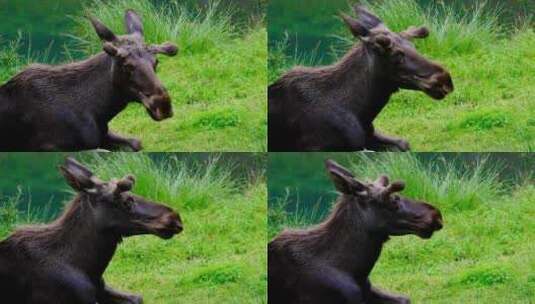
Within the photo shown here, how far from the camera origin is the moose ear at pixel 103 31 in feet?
69.4

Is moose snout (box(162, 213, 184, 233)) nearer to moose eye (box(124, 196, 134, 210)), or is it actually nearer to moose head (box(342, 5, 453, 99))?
moose eye (box(124, 196, 134, 210))

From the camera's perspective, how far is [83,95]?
70.8ft

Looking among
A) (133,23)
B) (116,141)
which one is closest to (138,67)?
(133,23)

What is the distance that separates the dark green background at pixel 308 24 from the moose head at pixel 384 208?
4.79ft

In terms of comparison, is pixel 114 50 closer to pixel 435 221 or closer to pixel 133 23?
pixel 133 23

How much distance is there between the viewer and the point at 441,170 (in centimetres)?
2234

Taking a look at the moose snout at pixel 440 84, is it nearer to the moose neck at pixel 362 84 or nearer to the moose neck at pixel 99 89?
the moose neck at pixel 362 84

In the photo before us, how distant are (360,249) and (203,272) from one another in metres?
1.50

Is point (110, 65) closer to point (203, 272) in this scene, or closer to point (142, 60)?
point (142, 60)

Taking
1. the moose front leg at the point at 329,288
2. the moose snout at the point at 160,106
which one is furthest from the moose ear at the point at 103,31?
the moose front leg at the point at 329,288

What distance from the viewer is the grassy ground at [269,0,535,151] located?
2222cm

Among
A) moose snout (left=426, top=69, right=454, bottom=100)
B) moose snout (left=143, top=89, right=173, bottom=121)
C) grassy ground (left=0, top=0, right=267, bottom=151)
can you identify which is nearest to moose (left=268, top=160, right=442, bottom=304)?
moose snout (left=426, top=69, right=454, bottom=100)

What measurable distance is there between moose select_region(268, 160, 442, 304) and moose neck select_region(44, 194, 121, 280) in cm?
146

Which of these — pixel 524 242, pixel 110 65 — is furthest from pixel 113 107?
pixel 524 242
